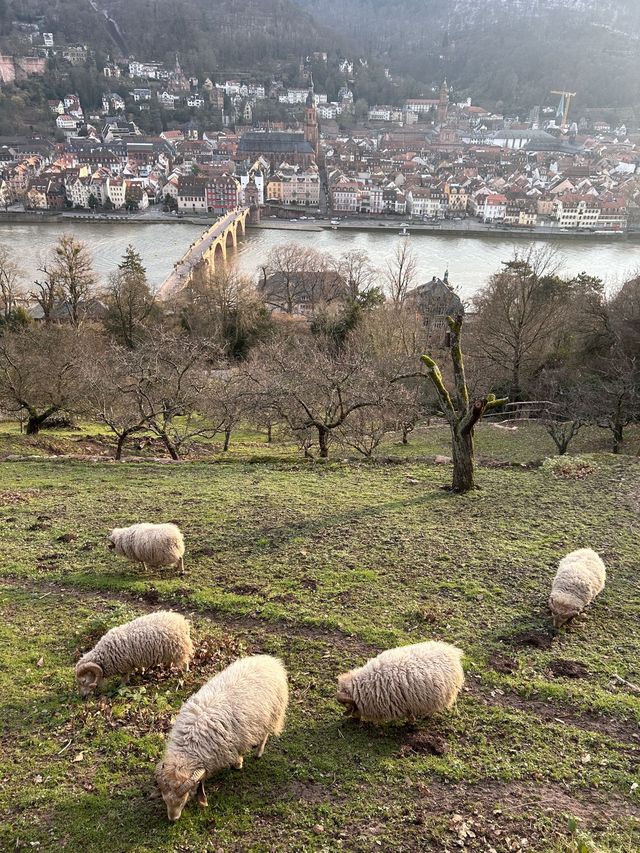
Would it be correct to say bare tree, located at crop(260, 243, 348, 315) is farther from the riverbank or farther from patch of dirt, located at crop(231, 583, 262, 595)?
the riverbank

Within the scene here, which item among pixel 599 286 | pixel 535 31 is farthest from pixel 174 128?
pixel 599 286

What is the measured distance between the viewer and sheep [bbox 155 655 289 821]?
4.25 m

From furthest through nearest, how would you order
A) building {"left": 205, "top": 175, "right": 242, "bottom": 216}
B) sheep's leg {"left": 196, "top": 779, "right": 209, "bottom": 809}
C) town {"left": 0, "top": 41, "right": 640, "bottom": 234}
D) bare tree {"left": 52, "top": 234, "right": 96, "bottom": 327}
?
building {"left": 205, "top": 175, "right": 242, "bottom": 216}, town {"left": 0, "top": 41, "right": 640, "bottom": 234}, bare tree {"left": 52, "top": 234, "right": 96, "bottom": 327}, sheep's leg {"left": 196, "top": 779, "right": 209, "bottom": 809}

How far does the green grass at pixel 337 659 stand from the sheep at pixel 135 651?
19 cm

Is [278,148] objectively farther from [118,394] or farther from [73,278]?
[118,394]

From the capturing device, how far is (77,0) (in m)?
181

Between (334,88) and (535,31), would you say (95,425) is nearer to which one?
(334,88)

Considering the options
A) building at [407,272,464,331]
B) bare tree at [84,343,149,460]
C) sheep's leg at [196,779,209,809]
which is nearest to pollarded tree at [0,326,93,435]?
bare tree at [84,343,149,460]

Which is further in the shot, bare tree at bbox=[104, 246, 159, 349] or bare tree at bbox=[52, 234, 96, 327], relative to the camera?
bare tree at bbox=[52, 234, 96, 327]

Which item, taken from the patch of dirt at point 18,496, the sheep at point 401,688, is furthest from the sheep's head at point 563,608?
the patch of dirt at point 18,496

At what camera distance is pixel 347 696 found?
5.15m

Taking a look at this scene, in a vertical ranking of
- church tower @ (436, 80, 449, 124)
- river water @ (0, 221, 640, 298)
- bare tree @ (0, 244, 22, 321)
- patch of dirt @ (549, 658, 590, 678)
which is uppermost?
church tower @ (436, 80, 449, 124)

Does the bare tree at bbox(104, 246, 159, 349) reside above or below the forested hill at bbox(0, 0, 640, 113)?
below

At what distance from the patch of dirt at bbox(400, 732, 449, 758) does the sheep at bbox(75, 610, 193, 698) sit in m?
2.33
